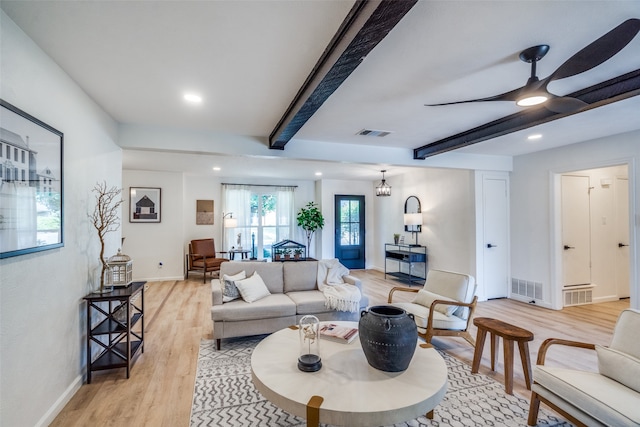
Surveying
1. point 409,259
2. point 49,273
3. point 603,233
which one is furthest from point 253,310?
point 603,233

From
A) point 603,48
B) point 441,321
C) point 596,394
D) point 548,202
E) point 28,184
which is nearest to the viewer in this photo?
point 603,48

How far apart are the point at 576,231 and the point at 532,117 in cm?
308

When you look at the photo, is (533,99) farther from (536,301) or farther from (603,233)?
(603,233)

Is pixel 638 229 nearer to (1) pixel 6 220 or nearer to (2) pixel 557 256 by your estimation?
(2) pixel 557 256

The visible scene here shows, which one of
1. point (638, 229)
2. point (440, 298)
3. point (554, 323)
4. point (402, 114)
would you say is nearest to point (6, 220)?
point (402, 114)

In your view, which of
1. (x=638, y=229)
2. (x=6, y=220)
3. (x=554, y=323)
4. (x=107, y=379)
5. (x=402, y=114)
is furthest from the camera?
(x=554, y=323)

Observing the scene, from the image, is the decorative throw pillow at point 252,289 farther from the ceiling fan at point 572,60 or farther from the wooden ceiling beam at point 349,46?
the ceiling fan at point 572,60

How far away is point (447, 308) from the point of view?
314 cm

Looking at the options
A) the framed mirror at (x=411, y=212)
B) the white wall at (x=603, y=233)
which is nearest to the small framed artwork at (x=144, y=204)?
the framed mirror at (x=411, y=212)

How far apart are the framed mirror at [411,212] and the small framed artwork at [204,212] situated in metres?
4.67

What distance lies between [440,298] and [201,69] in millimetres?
3114

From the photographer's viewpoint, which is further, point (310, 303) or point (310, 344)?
point (310, 303)

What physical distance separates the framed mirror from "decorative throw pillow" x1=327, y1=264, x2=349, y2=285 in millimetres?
2978

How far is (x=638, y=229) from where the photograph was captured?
3705 mm
